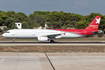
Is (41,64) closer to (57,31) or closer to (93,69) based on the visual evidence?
(93,69)

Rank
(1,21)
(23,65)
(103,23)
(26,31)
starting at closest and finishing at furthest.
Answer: (23,65) → (26,31) → (103,23) → (1,21)

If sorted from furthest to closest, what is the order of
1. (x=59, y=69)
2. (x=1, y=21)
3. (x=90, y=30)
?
(x=1, y=21)
(x=90, y=30)
(x=59, y=69)

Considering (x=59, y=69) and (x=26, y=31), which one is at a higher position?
(x=26, y=31)

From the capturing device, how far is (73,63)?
67.0 feet

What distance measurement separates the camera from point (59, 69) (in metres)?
17.8

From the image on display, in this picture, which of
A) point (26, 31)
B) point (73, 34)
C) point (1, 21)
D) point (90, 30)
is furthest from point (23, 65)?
point (1, 21)

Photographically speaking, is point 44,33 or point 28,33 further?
point 44,33

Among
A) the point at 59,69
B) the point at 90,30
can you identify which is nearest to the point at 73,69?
the point at 59,69

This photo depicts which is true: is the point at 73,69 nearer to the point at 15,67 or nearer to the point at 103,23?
the point at 15,67

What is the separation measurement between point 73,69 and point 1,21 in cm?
13409

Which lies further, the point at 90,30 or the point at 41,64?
the point at 90,30

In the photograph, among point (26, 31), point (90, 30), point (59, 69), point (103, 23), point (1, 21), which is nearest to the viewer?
point (59, 69)

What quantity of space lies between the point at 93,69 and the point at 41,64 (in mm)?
5702

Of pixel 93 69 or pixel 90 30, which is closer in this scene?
pixel 93 69
